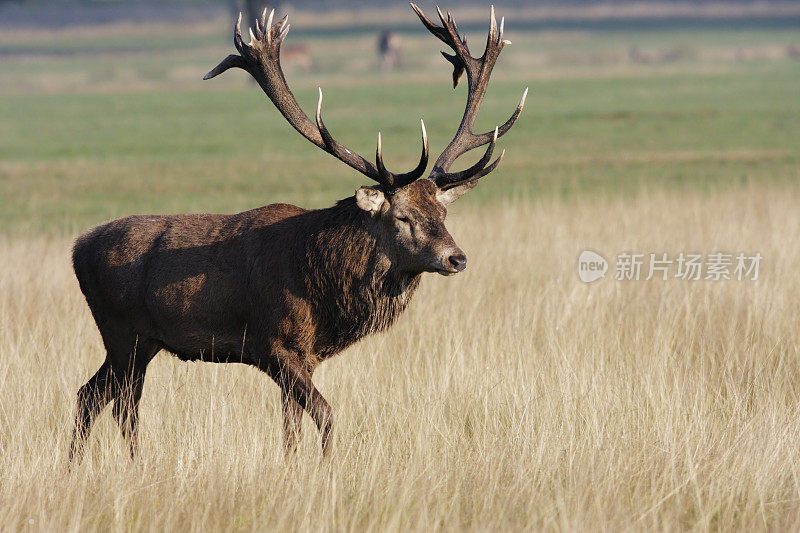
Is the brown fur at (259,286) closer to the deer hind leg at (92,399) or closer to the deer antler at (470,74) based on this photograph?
the deer hind leg at (92,399)

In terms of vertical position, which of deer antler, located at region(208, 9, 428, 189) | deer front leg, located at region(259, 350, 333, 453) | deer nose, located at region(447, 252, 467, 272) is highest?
deer antler, located at region(208, 9, 428, 189)

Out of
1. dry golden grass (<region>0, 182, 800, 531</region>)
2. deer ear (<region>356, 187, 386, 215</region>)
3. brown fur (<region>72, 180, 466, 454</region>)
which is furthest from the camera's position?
brown fur (<region>72, 180, 466, 454</region>)

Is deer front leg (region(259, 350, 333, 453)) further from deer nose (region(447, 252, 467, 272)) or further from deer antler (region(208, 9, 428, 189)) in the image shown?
deer antler (region(208, 9, 428, 189))

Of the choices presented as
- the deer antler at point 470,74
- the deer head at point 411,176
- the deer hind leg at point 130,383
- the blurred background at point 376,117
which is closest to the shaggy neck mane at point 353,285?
the deer head at point 411,176

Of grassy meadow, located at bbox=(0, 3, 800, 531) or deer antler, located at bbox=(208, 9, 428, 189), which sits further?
deer antler, located at bbox=(208, 9, 428, 189)

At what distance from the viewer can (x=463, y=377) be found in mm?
8039

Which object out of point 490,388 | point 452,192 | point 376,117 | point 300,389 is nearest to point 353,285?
point 300,389

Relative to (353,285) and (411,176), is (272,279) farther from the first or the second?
(411,176)

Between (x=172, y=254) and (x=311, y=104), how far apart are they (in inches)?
1519

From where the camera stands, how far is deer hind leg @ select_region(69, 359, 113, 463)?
24.5ft

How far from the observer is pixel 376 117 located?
4172 cm

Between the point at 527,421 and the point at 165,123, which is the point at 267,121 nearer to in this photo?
the point at 165,123

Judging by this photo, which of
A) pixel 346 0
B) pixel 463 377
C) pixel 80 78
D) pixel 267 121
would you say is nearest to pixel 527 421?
pixel 463 377

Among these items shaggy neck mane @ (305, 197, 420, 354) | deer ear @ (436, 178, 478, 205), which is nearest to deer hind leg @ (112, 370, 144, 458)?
shaggy neck mane @ (305, 197, 420, 354)
